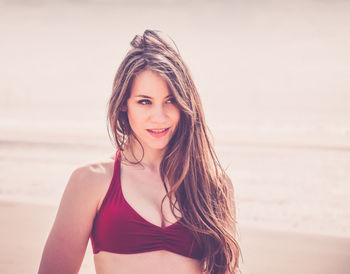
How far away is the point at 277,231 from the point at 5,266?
2261 mm

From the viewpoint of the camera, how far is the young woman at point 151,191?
1489 millimetres

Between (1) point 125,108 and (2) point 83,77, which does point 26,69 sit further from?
(1) point 125,108

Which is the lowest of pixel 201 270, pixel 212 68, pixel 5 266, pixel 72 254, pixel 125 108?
pixel 212 68

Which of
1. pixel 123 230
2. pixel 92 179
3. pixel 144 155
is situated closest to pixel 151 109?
pixel 144 155

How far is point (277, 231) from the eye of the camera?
3471 millimetres

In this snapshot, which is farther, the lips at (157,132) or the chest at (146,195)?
the lips at (157,132)

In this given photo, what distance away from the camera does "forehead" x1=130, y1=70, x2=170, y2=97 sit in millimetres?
1598

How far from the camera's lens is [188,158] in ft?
5.74

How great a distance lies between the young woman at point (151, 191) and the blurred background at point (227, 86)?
2582mm

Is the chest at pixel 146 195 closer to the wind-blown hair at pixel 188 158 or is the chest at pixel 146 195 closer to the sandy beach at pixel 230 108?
the wind-blown hair at pixel 188 158

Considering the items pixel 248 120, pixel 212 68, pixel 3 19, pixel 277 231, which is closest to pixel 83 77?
pixel 212 68

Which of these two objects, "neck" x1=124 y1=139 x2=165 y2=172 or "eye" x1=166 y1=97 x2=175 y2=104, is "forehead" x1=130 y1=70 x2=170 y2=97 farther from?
"neck" x1=124 y1=139 x2=165 y2=172

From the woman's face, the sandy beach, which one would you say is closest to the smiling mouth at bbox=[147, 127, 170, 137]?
the woman's face

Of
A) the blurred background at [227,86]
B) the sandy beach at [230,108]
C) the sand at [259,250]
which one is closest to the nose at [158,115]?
the sandy beach at [230,108]
